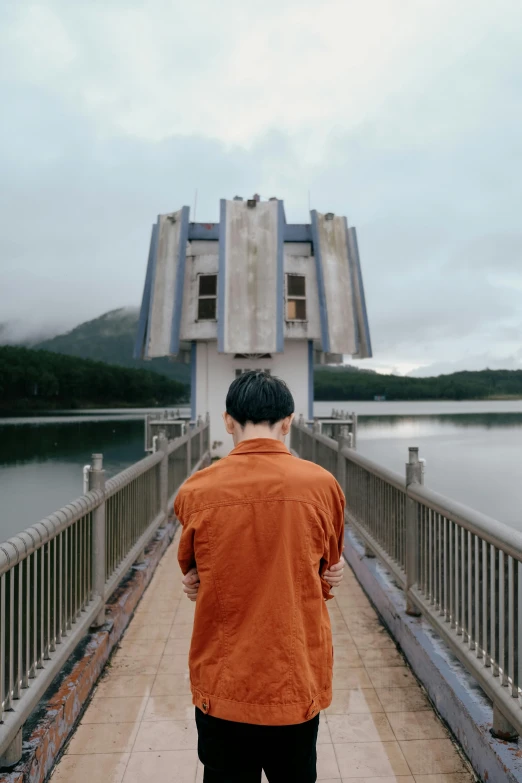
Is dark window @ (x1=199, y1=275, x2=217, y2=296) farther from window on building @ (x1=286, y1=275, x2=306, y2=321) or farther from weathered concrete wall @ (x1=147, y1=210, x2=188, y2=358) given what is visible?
window on building @ (x1=286, y1=275, x2=306, y2=321)

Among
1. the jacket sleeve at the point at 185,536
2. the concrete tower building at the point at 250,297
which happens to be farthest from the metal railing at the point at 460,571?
the concrete tower building at the point at 250,297

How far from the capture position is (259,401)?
170 centimetres

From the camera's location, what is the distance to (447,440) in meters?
55.3

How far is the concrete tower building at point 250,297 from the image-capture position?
16.3 meters

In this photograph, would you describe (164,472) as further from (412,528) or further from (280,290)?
(280,290)

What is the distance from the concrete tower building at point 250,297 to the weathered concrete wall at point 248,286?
0.10ft

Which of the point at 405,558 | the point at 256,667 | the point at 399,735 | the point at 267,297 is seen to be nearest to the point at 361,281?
the point at 267,297

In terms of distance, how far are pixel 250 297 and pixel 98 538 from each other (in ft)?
42.8

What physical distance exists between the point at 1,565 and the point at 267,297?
14.6 metres

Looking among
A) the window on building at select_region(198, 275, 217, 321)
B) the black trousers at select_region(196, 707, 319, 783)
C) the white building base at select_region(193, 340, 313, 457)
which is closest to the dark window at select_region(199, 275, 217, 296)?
the window on building at select_region(198, 275, 217, 321)

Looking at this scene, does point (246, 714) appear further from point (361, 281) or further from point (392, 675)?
point (361, 281)

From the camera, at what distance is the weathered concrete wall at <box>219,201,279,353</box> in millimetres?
16219

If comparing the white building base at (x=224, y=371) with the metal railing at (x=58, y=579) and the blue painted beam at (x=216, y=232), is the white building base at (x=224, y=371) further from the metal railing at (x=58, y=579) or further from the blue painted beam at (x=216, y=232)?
the metal railing at (x=58, y=579)

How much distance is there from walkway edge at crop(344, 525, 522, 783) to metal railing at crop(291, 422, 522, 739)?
10cm
